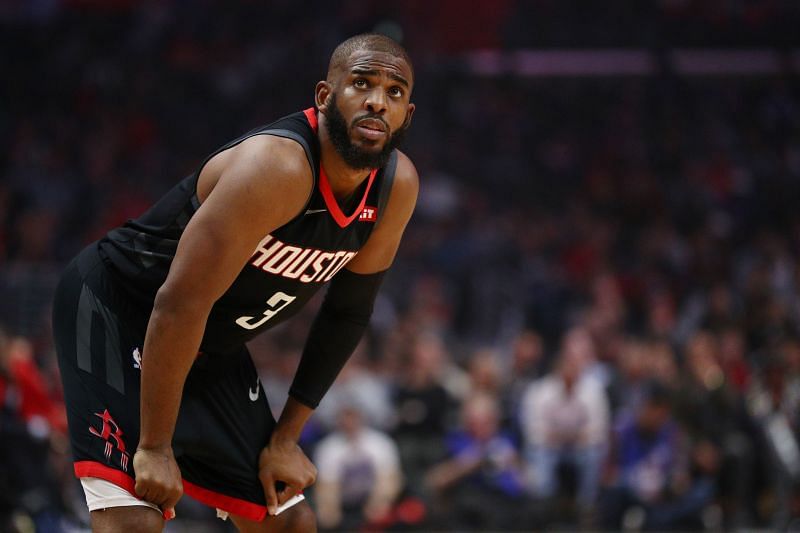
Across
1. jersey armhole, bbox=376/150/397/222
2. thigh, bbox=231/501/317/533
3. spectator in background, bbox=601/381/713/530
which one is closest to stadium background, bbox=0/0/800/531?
spectator in background, bbox=601/381/713/530

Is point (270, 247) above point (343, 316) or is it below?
above

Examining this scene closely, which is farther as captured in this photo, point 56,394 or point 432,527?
point 56,394

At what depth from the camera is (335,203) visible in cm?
303

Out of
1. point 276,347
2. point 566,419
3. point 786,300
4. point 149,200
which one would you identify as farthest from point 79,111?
point 786,300

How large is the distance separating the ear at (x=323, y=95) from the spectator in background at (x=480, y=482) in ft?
17.2

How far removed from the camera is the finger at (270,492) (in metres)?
3.25

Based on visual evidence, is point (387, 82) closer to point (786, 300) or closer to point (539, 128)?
point (786, 300)

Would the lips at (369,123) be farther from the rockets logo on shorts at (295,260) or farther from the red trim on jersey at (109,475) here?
the red trim on jersey at (109,475)

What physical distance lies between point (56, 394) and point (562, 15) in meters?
6.93

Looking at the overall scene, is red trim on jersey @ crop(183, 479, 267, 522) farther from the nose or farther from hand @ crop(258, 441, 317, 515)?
the nose

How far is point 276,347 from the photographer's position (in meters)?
8.97

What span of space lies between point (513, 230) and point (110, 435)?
8.77 m

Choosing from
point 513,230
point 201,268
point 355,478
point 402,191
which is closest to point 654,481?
point 355,478

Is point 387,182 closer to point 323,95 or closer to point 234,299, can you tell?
point 323,95
